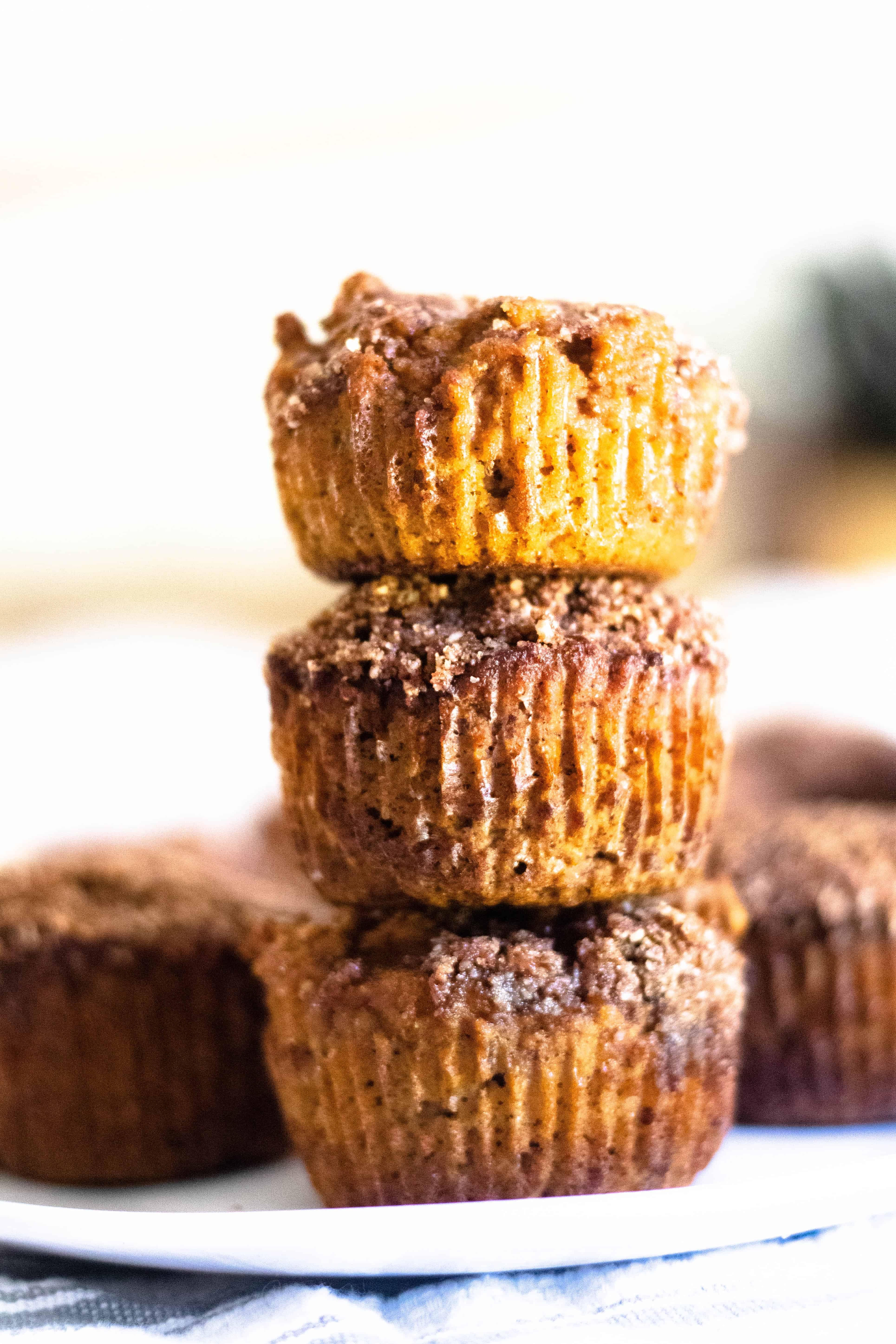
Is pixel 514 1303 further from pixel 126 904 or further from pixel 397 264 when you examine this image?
pixel 397 264

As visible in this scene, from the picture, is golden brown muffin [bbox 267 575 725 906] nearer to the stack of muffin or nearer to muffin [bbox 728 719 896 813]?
the stack of muffin

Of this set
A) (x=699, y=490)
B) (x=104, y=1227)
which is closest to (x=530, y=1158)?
(x=104, y=1227)

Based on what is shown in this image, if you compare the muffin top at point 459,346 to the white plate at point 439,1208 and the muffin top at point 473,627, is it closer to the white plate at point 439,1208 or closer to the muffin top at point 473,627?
the muffin top at point 473,627

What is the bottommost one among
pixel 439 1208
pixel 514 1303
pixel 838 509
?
pixel 514 1303

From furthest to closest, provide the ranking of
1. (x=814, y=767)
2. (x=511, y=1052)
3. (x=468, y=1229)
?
(x=814, y=767), (x=511, y=1052), (x=468, y=1229)

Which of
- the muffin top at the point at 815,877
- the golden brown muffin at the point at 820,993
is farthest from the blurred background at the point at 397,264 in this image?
the golden brown muffin at the point at 820,993

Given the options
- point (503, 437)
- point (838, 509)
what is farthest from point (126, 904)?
point (838, 509)

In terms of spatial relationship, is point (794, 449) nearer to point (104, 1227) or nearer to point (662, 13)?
point (662, 13)
